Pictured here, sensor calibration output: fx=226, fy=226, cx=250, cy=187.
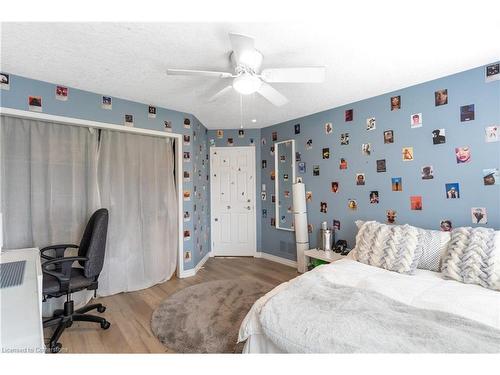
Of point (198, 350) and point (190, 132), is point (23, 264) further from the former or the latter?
point (190, 132)

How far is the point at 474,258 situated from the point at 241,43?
87.1 inches

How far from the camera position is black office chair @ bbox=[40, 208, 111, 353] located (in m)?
1.81

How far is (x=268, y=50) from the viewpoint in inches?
66.2

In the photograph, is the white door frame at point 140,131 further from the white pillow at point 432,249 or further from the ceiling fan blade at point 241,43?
the white pillow at point 432,249

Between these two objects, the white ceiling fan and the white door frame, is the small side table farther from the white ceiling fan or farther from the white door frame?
the white ceiling fan

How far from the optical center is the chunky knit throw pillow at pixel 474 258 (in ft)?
5.18

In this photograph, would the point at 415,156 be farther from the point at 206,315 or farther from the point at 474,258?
the point at 206,315

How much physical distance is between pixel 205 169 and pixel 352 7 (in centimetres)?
324

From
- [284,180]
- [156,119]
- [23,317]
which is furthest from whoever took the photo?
[284,180]

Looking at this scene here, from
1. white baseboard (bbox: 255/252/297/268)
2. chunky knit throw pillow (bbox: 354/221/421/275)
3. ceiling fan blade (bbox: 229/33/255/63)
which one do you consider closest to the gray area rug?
white baseboard (bbox: 255/252/297/268)

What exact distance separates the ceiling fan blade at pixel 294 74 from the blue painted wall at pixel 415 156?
1.48m

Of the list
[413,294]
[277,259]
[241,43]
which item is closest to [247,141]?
[277,259]

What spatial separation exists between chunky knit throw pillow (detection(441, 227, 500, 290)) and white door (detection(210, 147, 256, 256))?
2805mm

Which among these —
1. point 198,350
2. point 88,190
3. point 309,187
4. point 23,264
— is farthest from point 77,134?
point 309,187
